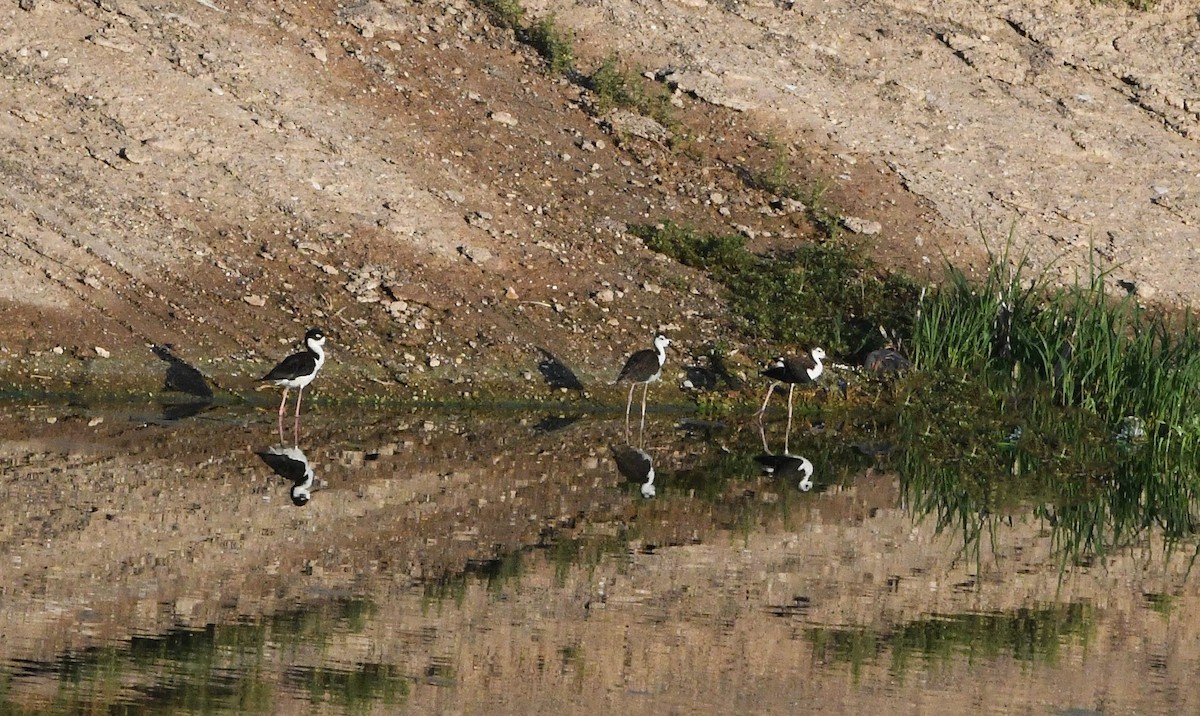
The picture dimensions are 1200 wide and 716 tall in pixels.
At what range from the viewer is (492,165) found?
27.0 meters

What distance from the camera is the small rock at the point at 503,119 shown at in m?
28.0

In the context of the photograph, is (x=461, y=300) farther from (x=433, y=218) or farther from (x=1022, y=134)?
(x=1022, y=134)

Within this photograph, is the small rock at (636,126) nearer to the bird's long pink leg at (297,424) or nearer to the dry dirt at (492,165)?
the dry dirt at (492,165)

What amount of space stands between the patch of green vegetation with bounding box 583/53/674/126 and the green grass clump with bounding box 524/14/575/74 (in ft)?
1.59

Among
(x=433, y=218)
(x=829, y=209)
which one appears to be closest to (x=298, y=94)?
(x=433, y=218)

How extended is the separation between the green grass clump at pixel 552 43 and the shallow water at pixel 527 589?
11.9m

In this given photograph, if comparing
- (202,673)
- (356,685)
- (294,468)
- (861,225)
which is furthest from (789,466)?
(202,673)

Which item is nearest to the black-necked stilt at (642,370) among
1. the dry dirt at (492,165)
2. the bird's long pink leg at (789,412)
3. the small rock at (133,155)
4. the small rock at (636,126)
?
the dry dirt at (492,165)

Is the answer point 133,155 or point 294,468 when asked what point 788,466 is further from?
point 133,155

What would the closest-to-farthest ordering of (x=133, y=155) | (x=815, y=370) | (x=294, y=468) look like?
(x=294, y=468), (x=815, y=370), (x=133, y=155)

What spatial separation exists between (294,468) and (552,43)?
14.2 metres

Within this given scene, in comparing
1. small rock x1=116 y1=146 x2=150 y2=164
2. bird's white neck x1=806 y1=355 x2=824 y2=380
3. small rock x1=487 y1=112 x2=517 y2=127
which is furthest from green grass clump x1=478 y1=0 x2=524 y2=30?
bird's white neck x1=806 y1=355 x2=824 y2=380

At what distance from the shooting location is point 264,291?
22938 mm

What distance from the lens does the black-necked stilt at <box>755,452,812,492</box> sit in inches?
706
